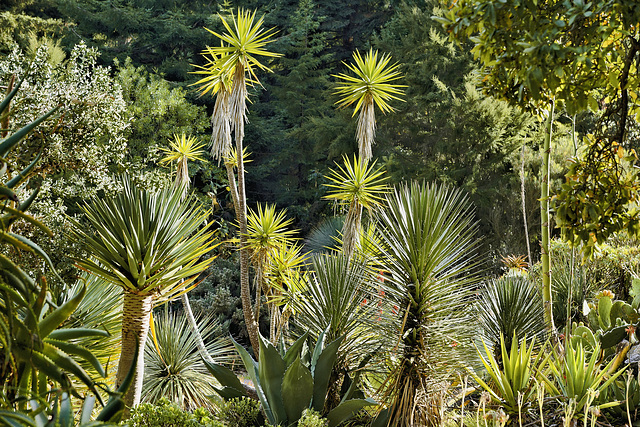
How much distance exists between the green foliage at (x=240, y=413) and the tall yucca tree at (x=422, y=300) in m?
0.83

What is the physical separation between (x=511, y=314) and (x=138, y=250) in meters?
2.83

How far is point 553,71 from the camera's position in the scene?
1.90 metres

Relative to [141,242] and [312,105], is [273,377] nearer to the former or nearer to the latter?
[141,242]

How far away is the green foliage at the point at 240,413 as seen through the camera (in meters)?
3.27

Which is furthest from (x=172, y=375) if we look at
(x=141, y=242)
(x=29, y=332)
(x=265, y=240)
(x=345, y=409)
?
(x=29, y=332)

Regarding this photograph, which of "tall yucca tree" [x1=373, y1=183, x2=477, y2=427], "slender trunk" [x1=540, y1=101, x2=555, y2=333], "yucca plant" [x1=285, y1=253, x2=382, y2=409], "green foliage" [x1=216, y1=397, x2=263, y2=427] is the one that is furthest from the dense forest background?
"slender trunk" [x1=540, y1=101, x2=555, y2=333]

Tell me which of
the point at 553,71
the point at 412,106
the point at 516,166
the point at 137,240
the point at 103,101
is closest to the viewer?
the point at 553,71

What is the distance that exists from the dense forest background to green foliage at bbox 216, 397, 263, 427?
6378mm

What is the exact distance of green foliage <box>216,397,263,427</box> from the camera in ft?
10.7

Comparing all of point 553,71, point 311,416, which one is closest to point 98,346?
point 311,416

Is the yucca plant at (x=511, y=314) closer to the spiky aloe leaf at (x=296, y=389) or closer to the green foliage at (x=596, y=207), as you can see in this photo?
the spiky aloe leaf at (x=296, y=389)

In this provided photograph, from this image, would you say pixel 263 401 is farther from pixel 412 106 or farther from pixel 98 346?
pixel 412 106

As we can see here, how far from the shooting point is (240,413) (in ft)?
10.8

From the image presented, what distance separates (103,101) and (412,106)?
984cm
